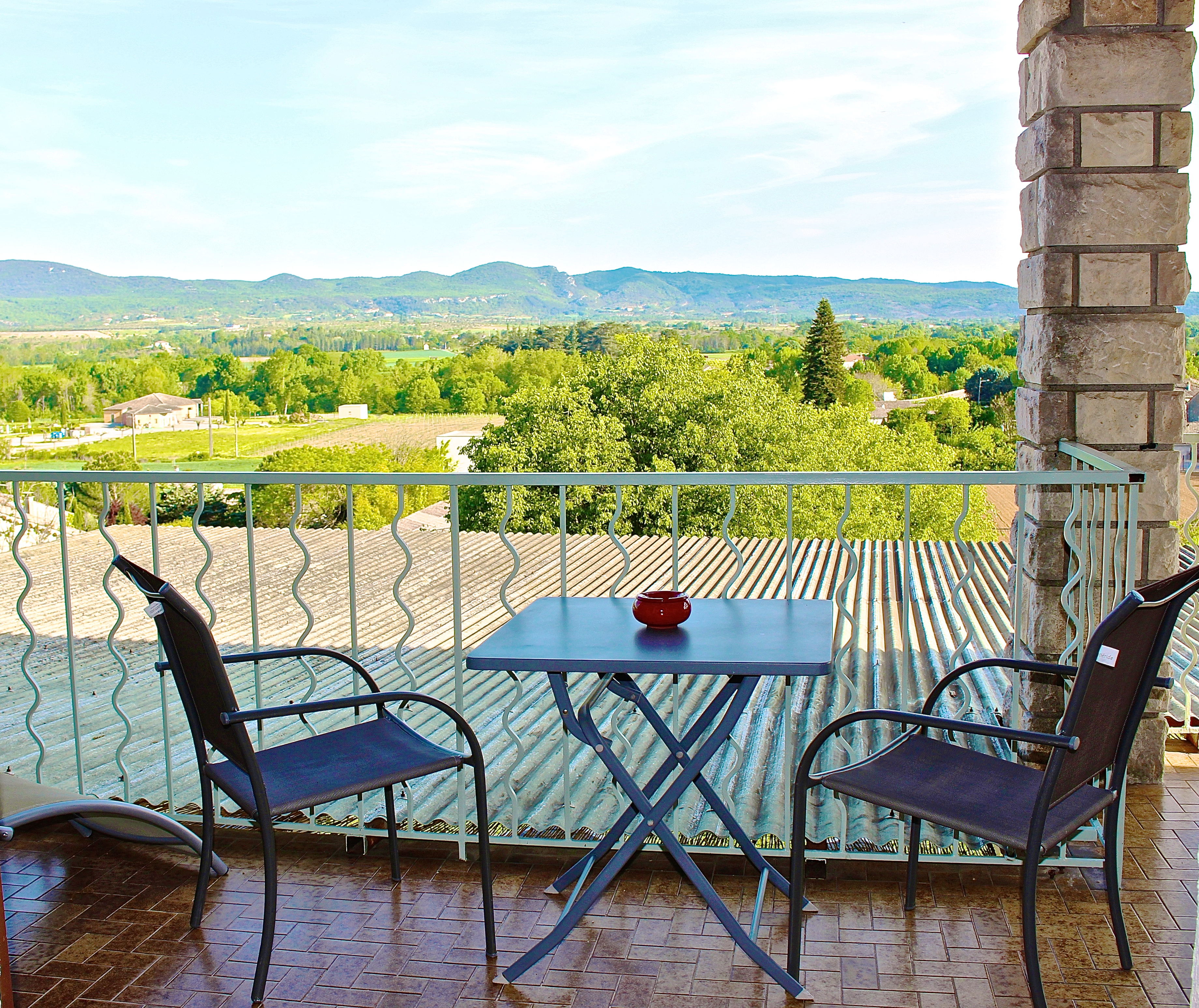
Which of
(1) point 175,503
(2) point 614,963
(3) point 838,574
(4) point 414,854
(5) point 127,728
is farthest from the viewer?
(1) point 175,503

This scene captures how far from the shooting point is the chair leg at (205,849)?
7.74 feet

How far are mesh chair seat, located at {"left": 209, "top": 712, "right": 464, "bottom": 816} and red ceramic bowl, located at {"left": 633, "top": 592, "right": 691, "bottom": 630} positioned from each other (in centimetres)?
53

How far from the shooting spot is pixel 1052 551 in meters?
3.46

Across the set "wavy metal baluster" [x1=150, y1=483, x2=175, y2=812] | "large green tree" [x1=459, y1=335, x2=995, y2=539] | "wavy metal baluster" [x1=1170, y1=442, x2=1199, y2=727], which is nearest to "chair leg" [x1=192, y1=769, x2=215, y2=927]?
"wavy metal baluster" [x1=150, y1=483, x2=175, y2=812]

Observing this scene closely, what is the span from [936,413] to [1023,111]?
37912 millimetres

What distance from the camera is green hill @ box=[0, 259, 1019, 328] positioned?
141 feet

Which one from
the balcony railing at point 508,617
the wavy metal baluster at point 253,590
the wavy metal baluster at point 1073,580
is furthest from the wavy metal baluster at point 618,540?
the wavy metal baluster at point 1073,580

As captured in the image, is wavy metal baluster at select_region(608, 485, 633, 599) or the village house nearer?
wavy metal baluster at select_region(608, 485, 633, 599)

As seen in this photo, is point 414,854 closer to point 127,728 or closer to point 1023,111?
point 127,728

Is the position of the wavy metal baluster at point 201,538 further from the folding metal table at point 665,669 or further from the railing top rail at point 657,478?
the folding metal table at point 665,669

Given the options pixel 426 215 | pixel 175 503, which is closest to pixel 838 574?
pixel 175 503

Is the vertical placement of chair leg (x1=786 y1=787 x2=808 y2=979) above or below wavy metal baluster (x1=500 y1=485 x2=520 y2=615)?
below

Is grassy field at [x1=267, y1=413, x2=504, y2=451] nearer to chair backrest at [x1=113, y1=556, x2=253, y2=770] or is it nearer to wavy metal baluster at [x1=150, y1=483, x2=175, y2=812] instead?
wavy metal baluster at [x1=150, y1=483, x2=175, y2=812]

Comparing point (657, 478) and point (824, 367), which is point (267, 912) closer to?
point (657, 478)
